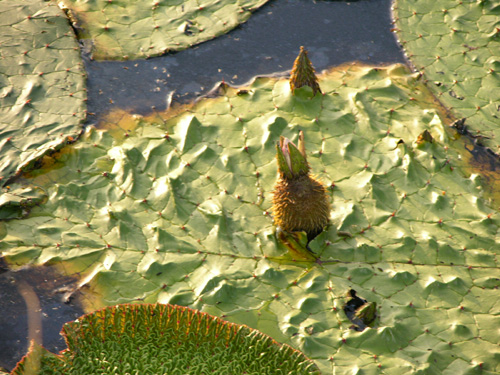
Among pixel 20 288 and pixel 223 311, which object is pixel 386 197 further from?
pixel 20 288

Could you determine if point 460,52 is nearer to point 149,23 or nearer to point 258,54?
point 258,54

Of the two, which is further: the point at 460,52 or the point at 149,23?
the point at 149,23

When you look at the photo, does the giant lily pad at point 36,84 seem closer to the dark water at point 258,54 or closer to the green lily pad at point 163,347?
the dark water at point 258,54

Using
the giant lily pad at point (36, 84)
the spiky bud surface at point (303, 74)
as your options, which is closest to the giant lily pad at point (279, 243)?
the spiky bud surface at point (303, 74)

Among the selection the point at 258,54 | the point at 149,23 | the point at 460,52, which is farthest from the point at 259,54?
the point at 460,52

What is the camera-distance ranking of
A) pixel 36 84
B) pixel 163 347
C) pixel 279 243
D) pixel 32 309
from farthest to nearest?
pixel 36 84 < pixel 279 243 < pixel 32 309 < pixel 163 347

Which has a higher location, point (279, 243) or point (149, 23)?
point (149, 23)

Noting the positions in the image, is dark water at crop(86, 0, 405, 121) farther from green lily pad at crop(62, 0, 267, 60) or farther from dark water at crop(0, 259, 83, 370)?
dark water at crop(0, 259, 83, 370)

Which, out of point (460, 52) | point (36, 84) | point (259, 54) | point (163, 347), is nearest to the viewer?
point (163, 347)
